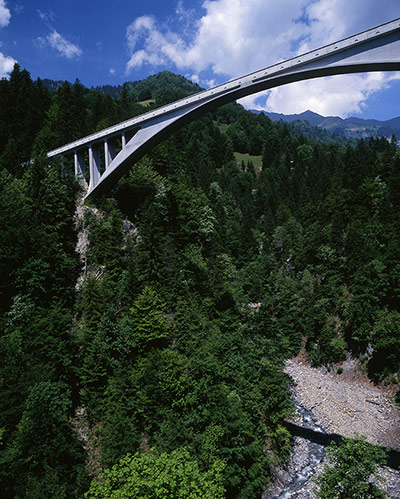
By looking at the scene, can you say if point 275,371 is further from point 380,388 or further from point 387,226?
point 387,226

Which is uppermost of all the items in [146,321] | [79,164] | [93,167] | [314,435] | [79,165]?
[79,164]

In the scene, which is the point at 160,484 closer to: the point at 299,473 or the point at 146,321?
the point at 146,321

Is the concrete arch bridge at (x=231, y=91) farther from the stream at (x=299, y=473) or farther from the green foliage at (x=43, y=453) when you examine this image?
the stream at (x=299, y=473)

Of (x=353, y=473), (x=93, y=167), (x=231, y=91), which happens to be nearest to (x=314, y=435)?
(x=353, y=473)

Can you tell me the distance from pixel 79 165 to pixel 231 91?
58.4 ft

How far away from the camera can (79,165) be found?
30.6 meters

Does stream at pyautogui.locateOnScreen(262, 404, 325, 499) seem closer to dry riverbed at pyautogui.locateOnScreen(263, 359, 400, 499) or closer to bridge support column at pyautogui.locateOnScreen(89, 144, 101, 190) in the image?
dry riverbed at pyautogui.locateOnScreen(263, 359, 400, 499)

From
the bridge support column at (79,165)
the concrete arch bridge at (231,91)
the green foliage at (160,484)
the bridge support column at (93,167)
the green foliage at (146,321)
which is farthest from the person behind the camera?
the bridge support column at (79,165)

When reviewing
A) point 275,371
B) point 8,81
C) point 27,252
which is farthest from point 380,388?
point 8,81

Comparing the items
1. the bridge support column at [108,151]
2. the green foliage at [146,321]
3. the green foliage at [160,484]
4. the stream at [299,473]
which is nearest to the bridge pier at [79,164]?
the bridge support column at [108,151]

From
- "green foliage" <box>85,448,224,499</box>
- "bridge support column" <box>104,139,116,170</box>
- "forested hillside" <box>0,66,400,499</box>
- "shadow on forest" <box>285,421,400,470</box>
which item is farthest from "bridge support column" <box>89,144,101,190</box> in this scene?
"shadow on forest" <box>285,421,400,470</box>

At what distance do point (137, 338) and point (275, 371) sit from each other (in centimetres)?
1001

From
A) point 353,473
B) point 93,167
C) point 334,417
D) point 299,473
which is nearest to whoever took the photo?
point 353,473

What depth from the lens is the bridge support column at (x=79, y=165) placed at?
3013 cm
